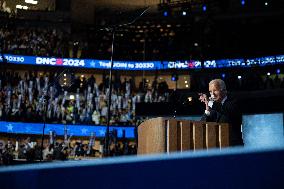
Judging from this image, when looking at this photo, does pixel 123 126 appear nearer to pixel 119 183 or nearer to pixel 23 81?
pixel 23 81

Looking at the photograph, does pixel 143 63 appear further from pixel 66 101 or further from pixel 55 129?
pixel 55 129

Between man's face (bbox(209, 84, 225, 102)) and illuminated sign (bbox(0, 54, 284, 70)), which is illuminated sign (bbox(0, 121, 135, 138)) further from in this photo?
man's face (bbox(209, 84, 225, 102))

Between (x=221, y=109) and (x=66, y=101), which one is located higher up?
(x=66, y=101)

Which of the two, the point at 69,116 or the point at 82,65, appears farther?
the point at 82,65

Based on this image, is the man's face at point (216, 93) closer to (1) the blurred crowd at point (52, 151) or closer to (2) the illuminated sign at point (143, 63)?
(1) the blurred crowd at point (52, 151)

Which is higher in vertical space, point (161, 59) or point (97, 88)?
point (161, 59)

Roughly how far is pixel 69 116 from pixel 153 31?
591cm

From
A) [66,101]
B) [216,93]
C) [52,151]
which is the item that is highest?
[66,101]

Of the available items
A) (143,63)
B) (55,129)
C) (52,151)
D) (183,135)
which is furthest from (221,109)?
(143,63)

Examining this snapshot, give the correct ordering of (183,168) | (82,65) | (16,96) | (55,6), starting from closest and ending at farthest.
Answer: (183,168), (16,96), (82,65), (55,6)

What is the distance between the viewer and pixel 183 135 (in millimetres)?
2506

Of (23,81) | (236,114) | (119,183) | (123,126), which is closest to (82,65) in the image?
(23,81)

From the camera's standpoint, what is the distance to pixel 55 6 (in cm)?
Result: 1861

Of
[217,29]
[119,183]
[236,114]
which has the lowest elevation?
[119,183]
